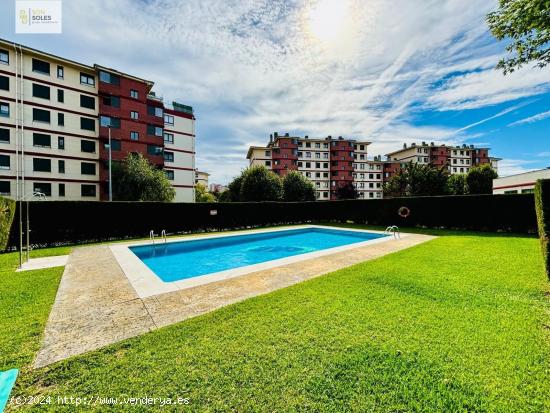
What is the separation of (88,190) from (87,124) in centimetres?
786

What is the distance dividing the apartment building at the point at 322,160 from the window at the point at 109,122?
96.4 ft

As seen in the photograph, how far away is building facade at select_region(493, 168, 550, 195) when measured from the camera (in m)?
22.3

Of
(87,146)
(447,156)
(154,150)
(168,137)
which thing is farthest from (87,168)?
(447,156)

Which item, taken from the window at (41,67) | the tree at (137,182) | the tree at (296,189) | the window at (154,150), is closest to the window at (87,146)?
the tree at (137,182)

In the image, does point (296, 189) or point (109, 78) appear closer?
point (109, 78)

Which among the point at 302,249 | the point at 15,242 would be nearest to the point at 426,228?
the point at 302,249

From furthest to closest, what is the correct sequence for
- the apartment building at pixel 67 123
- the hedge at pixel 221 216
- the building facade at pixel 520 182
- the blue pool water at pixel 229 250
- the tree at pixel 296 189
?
the tree at pixel 296 189 → the apartment building at pixel 67 123 → the building facade at pixel 520 182 → the hedge at pixel 221 216 → the blue pool water at pixel 229 250

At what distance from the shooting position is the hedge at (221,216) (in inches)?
508

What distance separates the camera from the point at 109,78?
2800cm

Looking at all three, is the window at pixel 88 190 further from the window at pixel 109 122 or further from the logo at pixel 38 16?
the logo at pixel 38 16

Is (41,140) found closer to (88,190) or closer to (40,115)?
(40,115)

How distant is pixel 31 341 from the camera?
3.36m

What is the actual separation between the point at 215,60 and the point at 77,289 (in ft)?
40.2

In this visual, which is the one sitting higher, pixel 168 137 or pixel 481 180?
pixel 168 137
